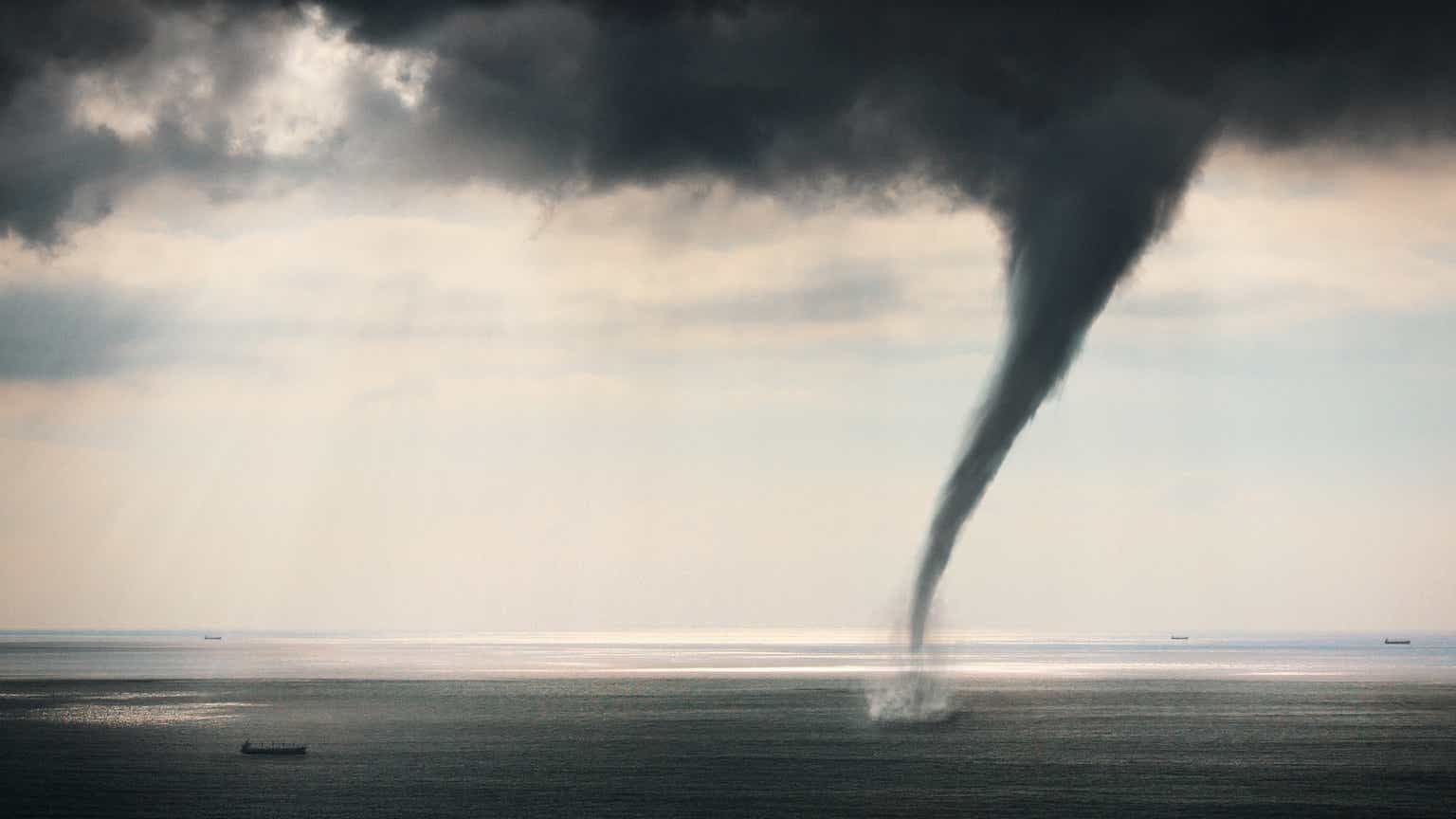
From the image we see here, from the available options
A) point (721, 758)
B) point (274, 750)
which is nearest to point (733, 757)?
point (721, 758)

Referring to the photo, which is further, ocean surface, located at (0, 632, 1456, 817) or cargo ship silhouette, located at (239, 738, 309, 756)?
cargo ship silhouette, located at (239, 738, 309, 756)

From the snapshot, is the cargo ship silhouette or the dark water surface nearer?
the dark water surface

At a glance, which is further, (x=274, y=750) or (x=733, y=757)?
(x=274, y=750)

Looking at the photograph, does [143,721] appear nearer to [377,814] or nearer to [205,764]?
[205,764]

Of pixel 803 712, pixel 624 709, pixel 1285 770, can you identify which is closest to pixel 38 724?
pixel 624 709

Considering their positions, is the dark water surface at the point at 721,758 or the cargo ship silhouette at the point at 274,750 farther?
the cargo ship silhouette at the point at 274,750

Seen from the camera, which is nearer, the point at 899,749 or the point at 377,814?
the point at 377,814

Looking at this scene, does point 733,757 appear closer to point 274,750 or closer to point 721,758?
point 721,758

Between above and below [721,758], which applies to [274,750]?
below
